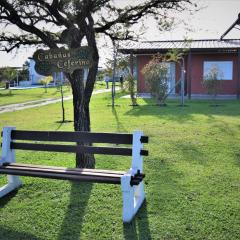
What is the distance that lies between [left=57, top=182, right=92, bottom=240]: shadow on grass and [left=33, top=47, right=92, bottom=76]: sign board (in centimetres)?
175

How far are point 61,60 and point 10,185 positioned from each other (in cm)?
198

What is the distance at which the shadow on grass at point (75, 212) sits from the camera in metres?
4.36

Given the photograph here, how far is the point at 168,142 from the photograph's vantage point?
9164 mm

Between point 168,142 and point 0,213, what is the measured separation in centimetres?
491

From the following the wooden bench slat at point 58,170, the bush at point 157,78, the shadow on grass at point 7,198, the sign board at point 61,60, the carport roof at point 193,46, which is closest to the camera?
the wooden bench slat at point 58,170

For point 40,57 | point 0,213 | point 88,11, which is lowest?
point 0,213

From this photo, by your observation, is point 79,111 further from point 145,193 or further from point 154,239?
point 154,239

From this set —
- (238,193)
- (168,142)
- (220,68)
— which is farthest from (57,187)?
(220,68)

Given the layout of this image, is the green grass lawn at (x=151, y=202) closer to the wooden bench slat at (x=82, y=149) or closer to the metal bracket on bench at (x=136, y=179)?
the metal bracket on bench at (x=136, y=179)

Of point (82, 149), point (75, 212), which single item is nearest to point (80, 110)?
point (82, 149)

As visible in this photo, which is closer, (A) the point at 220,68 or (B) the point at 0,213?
(B) the point at 0,213

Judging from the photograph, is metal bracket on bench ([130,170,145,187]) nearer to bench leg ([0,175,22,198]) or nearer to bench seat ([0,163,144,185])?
bench seat ([0,163,144,185])

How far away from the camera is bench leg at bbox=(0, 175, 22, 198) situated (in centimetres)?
568

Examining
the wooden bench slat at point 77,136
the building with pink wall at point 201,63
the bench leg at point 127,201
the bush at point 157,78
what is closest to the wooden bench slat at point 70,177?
the bench leg at point 127,201
